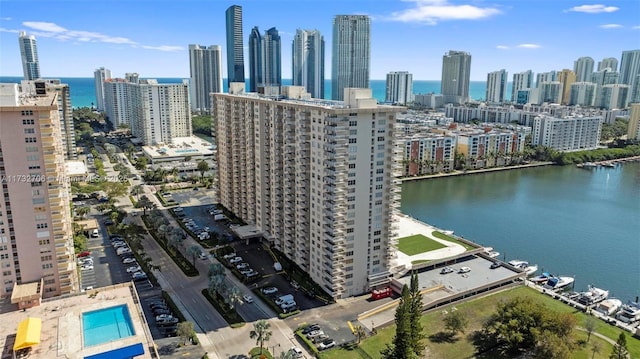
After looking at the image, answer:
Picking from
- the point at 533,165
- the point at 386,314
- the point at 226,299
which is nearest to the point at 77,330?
the point at 226,299

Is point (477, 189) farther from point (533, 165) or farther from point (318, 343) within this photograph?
point (318, 343)

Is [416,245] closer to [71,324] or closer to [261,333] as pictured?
[261,333]

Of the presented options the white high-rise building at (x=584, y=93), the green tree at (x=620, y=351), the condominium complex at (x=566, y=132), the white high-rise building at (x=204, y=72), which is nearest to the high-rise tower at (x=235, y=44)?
the white high-rise building at (x=204, y=72)

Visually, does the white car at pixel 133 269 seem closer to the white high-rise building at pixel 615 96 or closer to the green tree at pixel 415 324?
the green tree at pixel 415 324

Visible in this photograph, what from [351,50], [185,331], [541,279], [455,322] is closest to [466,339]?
[455,322]

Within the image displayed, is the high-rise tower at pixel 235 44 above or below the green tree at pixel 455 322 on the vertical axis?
above

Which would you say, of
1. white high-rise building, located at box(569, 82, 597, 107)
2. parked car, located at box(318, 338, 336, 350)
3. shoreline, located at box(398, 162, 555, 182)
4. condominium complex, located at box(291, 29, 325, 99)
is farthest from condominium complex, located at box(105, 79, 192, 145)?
white high-rise building, located at box(569, 82, 597, 107)
